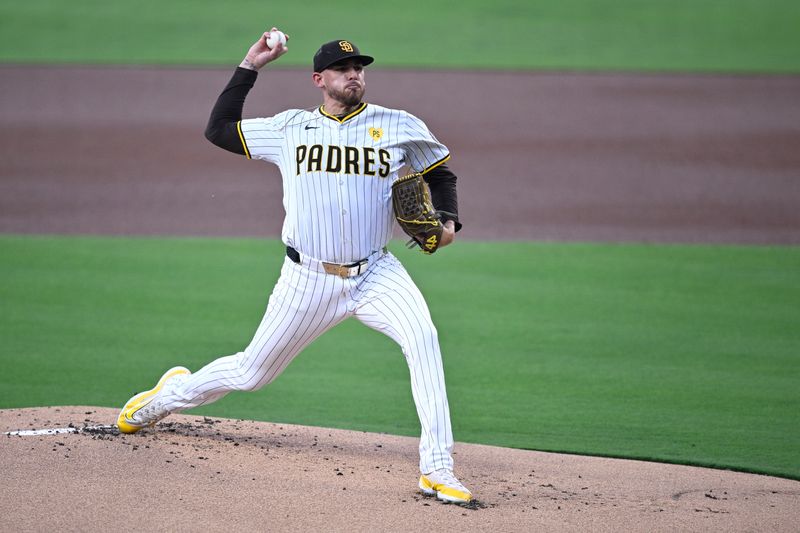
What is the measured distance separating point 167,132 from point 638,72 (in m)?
6.47

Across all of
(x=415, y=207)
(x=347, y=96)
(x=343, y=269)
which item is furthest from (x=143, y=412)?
(x=347, y=96)

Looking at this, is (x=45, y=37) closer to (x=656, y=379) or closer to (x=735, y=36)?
(x=735, y=36)

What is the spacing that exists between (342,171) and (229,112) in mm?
584

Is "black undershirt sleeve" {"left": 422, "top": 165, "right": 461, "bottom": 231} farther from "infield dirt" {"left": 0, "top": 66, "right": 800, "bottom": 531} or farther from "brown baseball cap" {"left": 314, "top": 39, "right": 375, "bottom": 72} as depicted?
"infield dirt" {"left": 0, "top": 66, "right": 800, "bottom": 531}

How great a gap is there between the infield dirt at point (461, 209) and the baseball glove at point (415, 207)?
1013 millimetres

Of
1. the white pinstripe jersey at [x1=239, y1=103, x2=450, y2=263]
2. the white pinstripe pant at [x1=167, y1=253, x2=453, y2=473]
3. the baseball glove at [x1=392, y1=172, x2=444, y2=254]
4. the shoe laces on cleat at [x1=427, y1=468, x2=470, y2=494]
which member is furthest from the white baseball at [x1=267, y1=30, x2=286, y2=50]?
the shoe laces on cleat at [x1=427, y1=468, x2=470, y2=494]

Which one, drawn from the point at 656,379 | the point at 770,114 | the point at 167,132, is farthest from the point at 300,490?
the point at 770,114

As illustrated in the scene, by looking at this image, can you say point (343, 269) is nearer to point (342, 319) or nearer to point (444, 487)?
point (342, 319)

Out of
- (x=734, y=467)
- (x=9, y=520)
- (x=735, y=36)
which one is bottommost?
(x=9, y=520)

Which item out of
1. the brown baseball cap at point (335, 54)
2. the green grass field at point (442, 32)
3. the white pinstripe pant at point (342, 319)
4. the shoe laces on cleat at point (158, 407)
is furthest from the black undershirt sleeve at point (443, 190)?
the green grass field at point (442, 32)

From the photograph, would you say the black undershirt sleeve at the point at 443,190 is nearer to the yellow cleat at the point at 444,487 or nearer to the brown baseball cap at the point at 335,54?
the brown baseball cap at the point at 335,54

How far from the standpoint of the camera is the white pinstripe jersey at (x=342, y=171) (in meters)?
4.65

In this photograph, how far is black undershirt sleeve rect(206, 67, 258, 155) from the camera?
485cm

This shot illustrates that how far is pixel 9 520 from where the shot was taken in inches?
162
